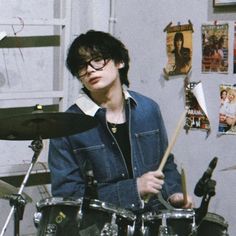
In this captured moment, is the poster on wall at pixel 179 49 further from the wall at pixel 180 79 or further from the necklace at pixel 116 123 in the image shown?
the necklace at pixel 116 123

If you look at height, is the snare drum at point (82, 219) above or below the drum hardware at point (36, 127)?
below

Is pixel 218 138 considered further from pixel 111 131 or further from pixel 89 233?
pixel 89 233

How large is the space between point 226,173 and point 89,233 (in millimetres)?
714

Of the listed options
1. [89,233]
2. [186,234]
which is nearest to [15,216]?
Answer: [89,233]

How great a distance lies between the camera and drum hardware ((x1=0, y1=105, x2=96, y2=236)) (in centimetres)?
192

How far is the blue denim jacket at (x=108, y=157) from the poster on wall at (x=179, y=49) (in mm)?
300

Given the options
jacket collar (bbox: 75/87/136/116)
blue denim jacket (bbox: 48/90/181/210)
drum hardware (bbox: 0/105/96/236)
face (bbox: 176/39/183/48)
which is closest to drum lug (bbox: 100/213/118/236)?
blue denim jacket (bbox: 48/90/181/210)

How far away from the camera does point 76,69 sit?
213cm

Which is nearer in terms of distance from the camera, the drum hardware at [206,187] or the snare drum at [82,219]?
the drum hardware at [206,187]

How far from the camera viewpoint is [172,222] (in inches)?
71.8

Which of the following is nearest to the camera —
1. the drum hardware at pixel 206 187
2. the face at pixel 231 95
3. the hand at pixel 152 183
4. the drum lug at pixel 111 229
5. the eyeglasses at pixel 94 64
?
the drum hardware at pixel 206 187

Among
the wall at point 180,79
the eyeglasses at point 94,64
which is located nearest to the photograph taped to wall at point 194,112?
the wall at point 180,79

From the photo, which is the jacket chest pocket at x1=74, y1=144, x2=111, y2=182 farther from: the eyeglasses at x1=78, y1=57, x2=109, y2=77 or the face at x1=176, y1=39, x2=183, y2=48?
the face at x1=176, y1=39, x2=183, y2=48

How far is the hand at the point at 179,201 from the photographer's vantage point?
1.98 meters
